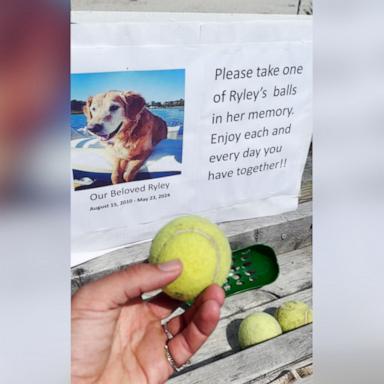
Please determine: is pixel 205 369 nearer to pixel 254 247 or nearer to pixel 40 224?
pixel 254 247

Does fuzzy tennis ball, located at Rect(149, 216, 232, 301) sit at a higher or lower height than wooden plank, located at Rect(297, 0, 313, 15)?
lower

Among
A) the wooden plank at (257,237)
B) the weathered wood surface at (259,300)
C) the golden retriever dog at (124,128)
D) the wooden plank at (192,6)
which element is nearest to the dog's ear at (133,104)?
the golden retriever dog at (124,128)

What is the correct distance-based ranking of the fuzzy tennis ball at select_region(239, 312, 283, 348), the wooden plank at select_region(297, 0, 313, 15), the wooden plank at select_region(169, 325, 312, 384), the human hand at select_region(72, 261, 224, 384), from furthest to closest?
1. the wooden plank at select_region(297, 0, 313, 15)
2. the fuzzy tennis ball at select_region(239, 312, 283, 348)
3. the wooden plank at select_region(169, 325, 312, 384)
4. the human hand at select_region(72, 261, 224, 384)

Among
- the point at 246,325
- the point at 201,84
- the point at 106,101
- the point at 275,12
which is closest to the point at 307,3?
the point at 275,12

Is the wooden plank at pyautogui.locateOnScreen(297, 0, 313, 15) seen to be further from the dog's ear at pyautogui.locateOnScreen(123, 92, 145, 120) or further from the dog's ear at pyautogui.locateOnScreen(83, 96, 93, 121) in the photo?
the dog's ear at pyautogui.locateOnScreen(83, 96, 93, 121)

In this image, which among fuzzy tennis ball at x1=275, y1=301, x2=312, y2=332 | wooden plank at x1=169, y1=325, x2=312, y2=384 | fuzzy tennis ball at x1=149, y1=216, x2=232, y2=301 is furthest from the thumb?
fuzzy tennis ball at x1=275, y1=301, x2=312, y2=332
